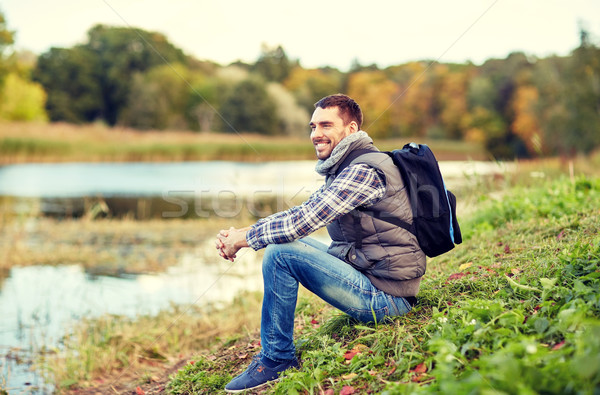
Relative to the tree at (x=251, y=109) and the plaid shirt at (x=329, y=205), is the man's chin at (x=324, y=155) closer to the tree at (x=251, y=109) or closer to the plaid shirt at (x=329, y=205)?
the plaid shirt at (x=329, y=205)

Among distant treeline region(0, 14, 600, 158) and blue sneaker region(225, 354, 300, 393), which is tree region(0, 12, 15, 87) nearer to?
distant treeline region(0, 14, 600, 158)

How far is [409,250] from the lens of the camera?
8.98ft

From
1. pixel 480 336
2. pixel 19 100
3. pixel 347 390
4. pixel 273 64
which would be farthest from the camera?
pixel 273 64

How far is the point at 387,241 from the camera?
2.72 metres

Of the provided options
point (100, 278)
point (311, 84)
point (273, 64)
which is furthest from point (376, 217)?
point (273, 64)

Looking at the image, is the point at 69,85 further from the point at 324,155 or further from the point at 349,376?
the point at 349,376

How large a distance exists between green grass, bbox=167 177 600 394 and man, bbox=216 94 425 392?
17 cm

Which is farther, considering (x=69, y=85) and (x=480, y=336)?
(x=69, y=85)

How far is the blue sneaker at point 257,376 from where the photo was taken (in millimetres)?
2811

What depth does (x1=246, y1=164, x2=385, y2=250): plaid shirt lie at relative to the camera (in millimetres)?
2676

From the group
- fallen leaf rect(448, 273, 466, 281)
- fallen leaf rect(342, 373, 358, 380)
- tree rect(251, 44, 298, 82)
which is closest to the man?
fallen leaf rect(342, 373, 358, 380)

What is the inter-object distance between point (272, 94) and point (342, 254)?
38.8 meters

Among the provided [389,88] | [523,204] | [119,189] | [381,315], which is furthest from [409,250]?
[389,88]

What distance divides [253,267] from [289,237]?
5094 millimetres
